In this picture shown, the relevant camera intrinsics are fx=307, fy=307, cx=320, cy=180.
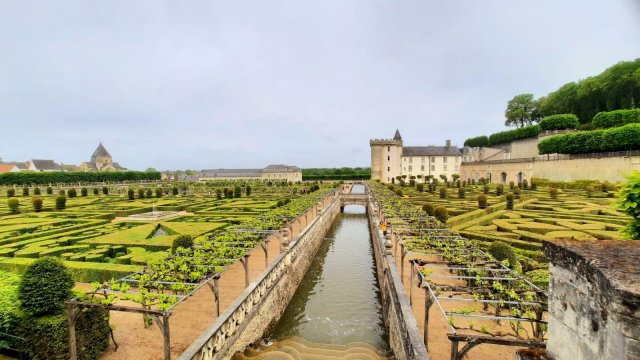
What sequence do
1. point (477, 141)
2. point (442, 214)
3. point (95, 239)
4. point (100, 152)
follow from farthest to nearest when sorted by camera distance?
point (100, 152), point (477, 141), point (442, 214), point (95, 239)

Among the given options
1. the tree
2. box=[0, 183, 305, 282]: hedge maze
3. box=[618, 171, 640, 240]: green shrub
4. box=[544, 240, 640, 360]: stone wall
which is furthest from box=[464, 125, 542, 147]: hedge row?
box=[544, 240, 640, 360]: stone wall

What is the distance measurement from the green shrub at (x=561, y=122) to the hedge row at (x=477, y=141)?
2500 centimetres

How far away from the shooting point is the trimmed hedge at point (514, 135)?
5881 centimetres

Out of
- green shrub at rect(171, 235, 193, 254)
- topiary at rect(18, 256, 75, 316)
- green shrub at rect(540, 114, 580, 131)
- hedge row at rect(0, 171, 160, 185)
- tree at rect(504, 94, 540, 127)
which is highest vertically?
tree at rect(504, 94, 540, 127)

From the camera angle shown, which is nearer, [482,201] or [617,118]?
[482,201]

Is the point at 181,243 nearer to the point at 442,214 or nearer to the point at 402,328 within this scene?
the point at 402,328

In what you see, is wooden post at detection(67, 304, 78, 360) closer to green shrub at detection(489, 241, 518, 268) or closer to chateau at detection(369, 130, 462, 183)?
green shrub at detection(489, 241, 518, 268)

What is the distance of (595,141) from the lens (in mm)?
41062

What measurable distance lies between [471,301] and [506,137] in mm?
73537

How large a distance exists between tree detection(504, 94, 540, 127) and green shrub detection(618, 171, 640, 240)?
8192 cm

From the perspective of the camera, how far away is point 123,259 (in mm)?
11820

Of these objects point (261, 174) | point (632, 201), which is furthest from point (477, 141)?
point (632, 201)

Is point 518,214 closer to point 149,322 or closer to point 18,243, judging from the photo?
point 149,322

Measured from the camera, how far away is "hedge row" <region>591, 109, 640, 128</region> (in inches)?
1616
